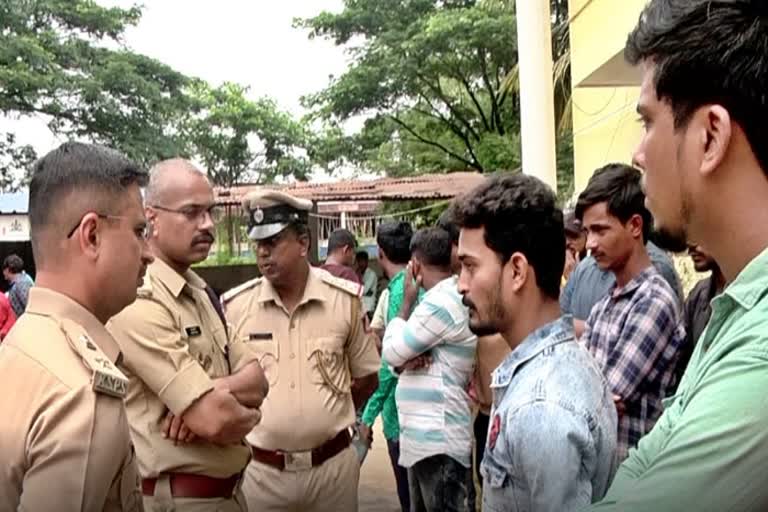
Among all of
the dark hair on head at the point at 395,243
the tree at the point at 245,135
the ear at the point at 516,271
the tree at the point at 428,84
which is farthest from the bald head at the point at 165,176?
the tree at the point at 245,135

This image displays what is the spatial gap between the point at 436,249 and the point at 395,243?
143 centimetres

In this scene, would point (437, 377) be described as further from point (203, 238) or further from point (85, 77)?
point (85, 77)

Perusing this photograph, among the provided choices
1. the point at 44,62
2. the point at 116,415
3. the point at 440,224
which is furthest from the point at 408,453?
the point at 44,62

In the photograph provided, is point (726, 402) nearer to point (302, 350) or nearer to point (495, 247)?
point (495, 247)

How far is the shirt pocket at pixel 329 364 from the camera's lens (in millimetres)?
3416

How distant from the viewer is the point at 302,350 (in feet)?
11.3

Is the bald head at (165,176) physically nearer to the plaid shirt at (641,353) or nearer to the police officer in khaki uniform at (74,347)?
the police officer in khaki uniform at (74,347)

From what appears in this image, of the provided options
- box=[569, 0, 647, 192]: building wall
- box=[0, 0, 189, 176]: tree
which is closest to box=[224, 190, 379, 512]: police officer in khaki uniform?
box=[569, 0, 647, 192]: building wall

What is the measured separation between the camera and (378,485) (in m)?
6.36

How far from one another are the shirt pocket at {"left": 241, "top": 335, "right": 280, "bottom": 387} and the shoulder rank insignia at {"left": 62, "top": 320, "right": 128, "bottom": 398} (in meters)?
1.69

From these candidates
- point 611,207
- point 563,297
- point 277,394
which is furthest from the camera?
point 563,297

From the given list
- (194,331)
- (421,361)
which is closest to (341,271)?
(421,361)

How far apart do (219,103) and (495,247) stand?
2453cm

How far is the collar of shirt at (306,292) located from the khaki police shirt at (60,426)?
5.98 feet
